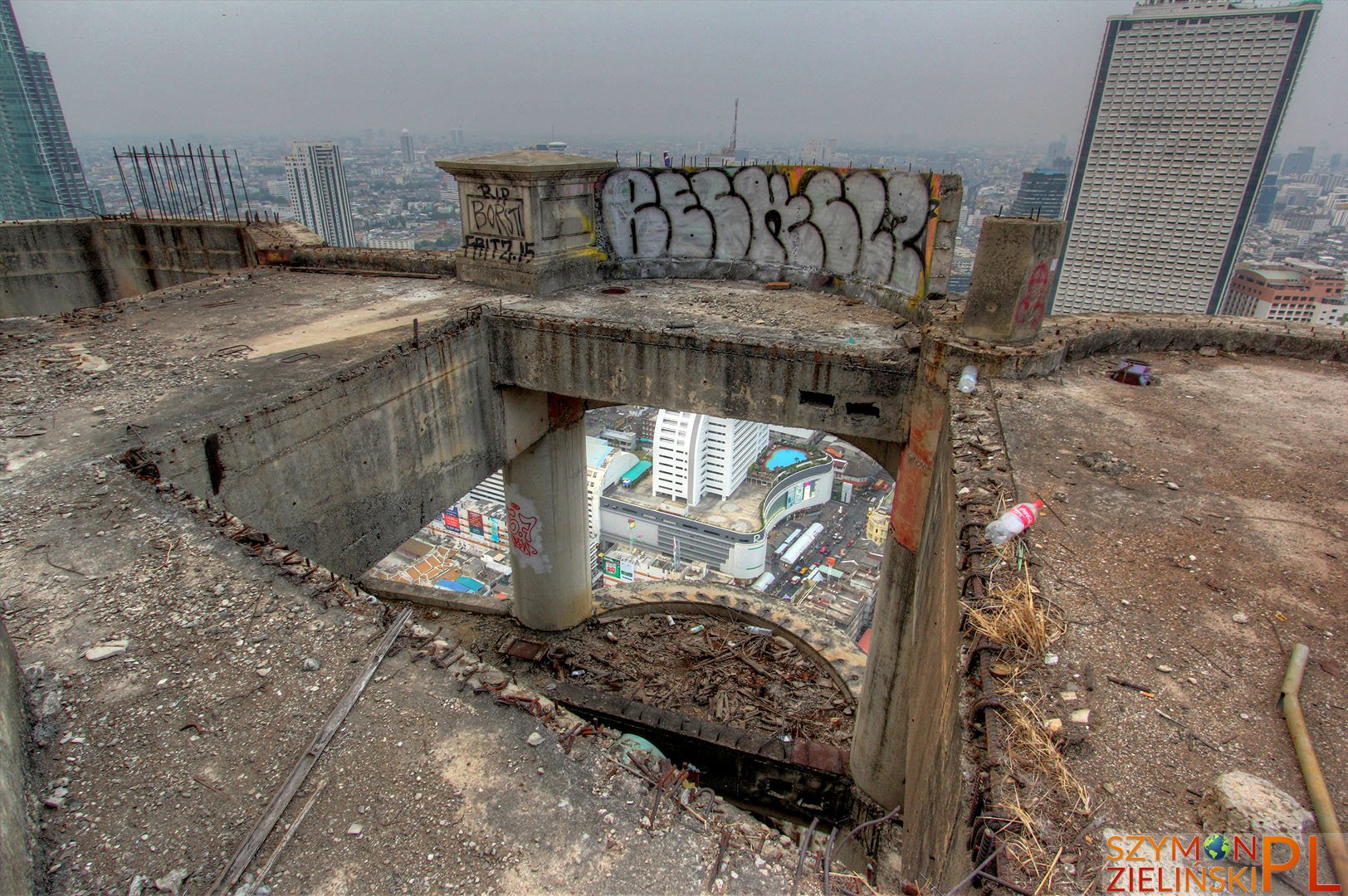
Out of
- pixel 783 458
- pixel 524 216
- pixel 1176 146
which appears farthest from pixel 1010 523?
pixel 1176 146

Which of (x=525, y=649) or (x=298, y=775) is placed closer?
(x=298, y=775)

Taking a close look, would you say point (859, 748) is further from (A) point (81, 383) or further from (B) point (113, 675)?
(A) point (81, 383)

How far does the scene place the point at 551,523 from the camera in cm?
1368

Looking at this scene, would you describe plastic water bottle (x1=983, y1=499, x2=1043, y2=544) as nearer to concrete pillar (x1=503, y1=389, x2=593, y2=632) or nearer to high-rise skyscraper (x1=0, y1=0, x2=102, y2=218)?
concrete pillar (x1=503, y1=389, x2=593, y2=632)

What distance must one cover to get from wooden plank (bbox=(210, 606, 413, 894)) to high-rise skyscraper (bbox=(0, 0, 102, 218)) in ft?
125

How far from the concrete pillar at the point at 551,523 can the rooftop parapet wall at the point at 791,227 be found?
366 centimetres

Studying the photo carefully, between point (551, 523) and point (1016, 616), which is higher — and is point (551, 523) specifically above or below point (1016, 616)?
below

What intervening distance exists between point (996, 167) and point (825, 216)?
3181 inches

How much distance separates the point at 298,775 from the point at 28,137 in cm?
4318

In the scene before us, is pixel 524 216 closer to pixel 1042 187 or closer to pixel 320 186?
pixel 320 186

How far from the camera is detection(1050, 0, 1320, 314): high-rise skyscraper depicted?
53.8 meters

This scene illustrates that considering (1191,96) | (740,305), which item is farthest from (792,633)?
(1191,96)

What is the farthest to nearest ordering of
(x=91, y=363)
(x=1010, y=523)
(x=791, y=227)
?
(x=791, y=227), (x=91, y=363), (x=1010, y=523)

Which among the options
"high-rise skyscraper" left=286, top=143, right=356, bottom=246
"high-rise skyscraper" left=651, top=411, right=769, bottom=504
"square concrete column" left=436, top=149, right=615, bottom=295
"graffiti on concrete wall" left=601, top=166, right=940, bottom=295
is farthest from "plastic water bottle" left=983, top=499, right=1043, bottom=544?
"high-rise skyscraper" left=651, top=411, right=769, bottom=504
